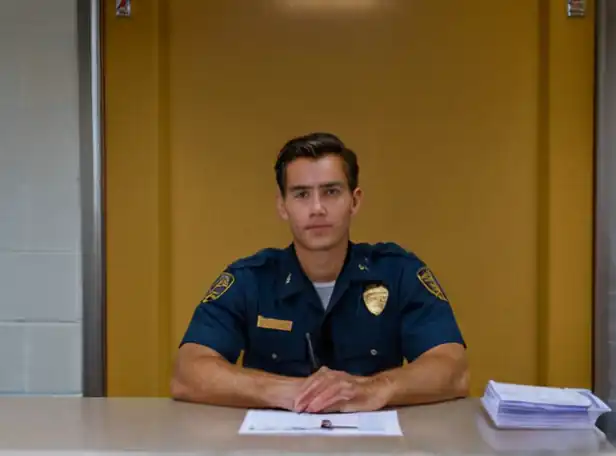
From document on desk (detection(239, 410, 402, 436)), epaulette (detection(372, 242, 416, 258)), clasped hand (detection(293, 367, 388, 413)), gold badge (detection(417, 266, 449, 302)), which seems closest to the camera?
document on desk (detection(239, 410, 402, 436))

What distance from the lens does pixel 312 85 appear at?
2383mm

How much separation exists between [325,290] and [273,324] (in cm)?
17

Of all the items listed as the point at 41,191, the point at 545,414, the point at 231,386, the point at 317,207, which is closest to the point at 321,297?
the point at 317,207

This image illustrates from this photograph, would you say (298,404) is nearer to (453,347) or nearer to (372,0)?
(453,347)

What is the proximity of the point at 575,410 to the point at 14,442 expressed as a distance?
968 mm

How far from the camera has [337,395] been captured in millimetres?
1381

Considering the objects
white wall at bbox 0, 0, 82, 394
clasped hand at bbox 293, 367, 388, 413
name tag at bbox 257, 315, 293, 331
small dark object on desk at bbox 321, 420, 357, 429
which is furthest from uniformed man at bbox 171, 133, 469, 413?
white wall at bbox 0, 0, 82, 394

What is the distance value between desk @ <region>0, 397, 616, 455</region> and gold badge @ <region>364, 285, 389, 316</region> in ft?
1.61

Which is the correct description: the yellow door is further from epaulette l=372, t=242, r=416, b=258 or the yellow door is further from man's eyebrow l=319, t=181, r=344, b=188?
man's eyebrow l=319, t=181, r=344, b=188

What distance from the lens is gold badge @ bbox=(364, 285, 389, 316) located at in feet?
6.23

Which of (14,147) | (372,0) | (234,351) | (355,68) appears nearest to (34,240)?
(14,147)

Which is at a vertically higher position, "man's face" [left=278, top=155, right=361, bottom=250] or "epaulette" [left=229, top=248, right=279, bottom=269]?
"man's face" [left=278, top=155, right=361, bottom=250]

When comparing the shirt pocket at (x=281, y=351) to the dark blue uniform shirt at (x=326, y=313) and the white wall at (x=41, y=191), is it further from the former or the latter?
the white wall at (x=41, y=191)

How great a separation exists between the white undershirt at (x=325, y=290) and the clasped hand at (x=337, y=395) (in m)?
0.48
